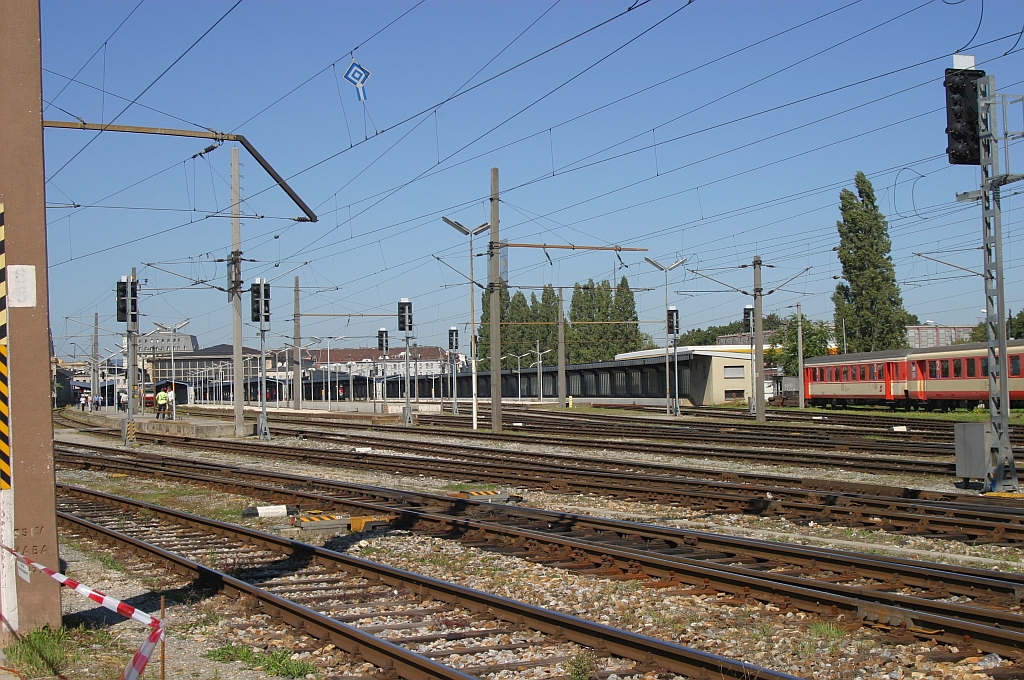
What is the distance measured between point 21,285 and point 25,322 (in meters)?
0.29

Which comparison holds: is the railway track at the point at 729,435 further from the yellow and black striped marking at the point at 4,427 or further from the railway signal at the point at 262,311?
the yellow and black striped marking at the point at 4,427

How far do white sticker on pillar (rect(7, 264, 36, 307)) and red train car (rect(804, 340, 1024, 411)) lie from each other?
3889 centimetres

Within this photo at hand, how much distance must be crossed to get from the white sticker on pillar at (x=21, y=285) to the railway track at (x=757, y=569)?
593 cm

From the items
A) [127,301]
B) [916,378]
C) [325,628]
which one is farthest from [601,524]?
[916,378]

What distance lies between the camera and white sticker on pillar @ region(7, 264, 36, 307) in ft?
24.1

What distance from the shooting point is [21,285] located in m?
7.38

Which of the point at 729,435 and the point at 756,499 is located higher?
the point at 756,499

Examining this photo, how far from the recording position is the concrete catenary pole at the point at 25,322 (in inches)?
288

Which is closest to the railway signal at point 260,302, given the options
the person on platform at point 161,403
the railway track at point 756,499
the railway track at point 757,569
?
the railway track at point 756,499

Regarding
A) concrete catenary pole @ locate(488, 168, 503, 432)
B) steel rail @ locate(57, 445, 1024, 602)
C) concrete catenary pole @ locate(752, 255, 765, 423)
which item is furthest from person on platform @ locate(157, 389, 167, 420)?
concrete catenary pole @ locate(752, 255, 765, 423)

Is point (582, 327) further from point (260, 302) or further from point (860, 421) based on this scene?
point (260, 302)

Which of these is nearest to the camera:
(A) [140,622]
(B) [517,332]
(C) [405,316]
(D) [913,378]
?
(A) [140,622]

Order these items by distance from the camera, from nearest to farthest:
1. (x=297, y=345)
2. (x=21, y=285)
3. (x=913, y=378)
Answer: (x=21, y=285) < (x=913, y=378) < (x=297, y=345)

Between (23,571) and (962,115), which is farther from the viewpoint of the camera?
(962,115)
